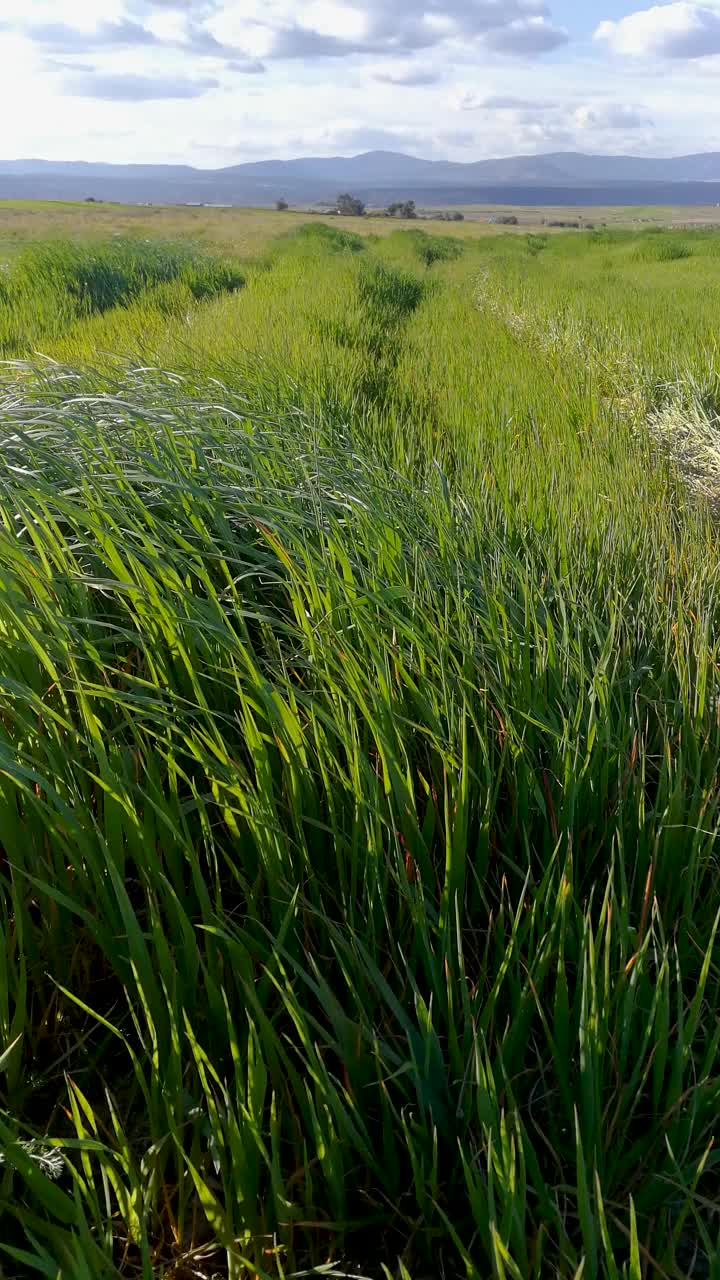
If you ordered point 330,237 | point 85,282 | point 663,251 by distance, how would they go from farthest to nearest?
point 330,237, point 663,251, point 85,282

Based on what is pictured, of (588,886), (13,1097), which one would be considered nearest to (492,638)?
(588,886)

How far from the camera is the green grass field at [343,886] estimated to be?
677 millimetres

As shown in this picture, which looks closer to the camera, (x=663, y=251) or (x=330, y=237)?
(x=663, y=251)

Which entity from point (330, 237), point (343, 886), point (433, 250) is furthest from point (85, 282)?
point (330, 237)

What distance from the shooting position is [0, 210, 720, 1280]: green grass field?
677 millimetres

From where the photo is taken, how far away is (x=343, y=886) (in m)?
0.88

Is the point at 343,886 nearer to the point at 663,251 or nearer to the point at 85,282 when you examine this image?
the point at 85,282

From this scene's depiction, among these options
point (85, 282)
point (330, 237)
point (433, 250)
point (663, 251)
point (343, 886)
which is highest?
point (330, 237)

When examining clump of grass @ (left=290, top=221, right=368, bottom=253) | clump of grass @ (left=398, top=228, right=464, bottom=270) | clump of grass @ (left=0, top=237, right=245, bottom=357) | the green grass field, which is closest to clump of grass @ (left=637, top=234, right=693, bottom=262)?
clump of grass @ (left=398, top=228, right=464, bottom=270)

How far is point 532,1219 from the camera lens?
68 cm

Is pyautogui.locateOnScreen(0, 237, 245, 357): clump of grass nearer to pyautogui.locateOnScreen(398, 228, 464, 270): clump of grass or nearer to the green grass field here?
the green grass field

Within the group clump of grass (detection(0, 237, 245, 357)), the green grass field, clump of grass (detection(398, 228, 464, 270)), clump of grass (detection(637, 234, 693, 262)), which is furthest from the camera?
clump of grass (detection(398, 228, 464, 270))

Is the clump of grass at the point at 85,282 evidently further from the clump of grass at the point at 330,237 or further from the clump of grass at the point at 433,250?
the clump of grass at the point at 330,237

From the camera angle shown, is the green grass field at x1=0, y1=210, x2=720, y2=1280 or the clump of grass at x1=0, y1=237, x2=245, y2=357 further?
the clump of grass at x1=0, y1=237, x2=245, y2=357
